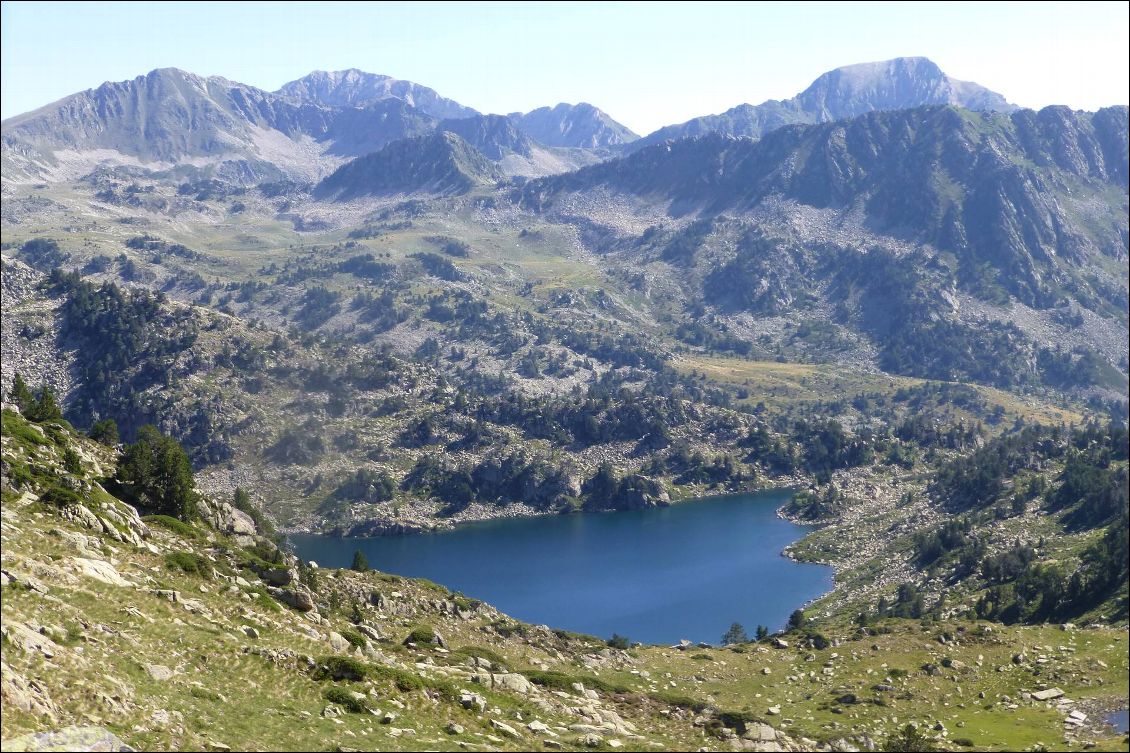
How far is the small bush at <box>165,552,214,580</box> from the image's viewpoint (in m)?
→ 56.2

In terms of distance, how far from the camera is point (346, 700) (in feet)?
143

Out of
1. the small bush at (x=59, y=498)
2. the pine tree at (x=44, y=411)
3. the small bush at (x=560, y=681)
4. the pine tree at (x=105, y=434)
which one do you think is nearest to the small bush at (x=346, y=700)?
the small bush at (x=560, y=681)

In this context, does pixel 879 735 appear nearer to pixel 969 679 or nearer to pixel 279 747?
pixel 969 679

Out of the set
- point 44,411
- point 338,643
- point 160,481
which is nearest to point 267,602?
point 338,643

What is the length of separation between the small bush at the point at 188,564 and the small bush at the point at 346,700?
681 inches

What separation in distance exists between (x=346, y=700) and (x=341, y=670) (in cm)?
312

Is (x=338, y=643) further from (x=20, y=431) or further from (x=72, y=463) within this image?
(x=20, y=431)

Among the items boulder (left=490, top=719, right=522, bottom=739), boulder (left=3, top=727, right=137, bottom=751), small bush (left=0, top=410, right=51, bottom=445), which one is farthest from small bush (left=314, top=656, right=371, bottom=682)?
small bush (left=0, top=410, right=51, bottom=445)

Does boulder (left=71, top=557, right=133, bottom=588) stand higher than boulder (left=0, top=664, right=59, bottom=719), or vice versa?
boulder (left=71, top=557, right=133, bottom=588)

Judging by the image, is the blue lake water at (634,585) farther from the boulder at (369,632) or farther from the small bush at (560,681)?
the boulder at (369,632)

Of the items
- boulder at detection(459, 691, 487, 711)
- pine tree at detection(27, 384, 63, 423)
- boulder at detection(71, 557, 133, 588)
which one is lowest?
boulder at detection(459, 691, 487, 711)

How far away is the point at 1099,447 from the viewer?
186250mm

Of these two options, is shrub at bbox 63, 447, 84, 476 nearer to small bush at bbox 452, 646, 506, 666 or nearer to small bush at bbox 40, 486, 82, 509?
small bush at bbox 40, 486, 82, 509

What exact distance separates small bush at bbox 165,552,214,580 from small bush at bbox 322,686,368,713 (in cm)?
1729
